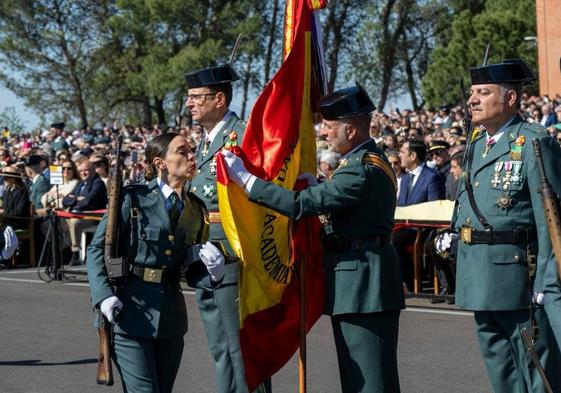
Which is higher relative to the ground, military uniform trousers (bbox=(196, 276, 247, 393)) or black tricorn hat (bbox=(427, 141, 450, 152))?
black tricorn hat (bbox=(427, 141, 450, 152))

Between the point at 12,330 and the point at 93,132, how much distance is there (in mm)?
25802

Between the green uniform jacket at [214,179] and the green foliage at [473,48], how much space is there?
3918 cm

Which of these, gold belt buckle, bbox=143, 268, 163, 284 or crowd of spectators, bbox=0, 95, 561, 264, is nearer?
gold belt buckle, bbox=143, 268, 163, 284

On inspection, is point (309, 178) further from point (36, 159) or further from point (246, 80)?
point (246, 80)

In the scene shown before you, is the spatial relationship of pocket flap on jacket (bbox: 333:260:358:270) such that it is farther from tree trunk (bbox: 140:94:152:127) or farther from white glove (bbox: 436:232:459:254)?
tree trunk (bbox: 140:94:152:127)

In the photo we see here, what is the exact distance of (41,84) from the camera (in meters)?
51.4

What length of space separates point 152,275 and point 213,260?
1.06 feet

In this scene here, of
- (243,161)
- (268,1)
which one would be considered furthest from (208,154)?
(268,1)

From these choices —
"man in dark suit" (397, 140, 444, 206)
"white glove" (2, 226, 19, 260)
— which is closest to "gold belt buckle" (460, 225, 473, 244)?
"white glove" (2, 226, 19, 260)

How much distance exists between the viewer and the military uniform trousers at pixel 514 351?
6383 mm

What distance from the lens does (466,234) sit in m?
6.59

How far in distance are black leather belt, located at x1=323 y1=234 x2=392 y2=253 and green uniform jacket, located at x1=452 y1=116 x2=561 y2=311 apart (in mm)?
544

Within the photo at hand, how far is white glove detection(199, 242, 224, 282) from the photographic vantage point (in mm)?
6363

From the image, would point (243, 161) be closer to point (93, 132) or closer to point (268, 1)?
point (93, 132)
